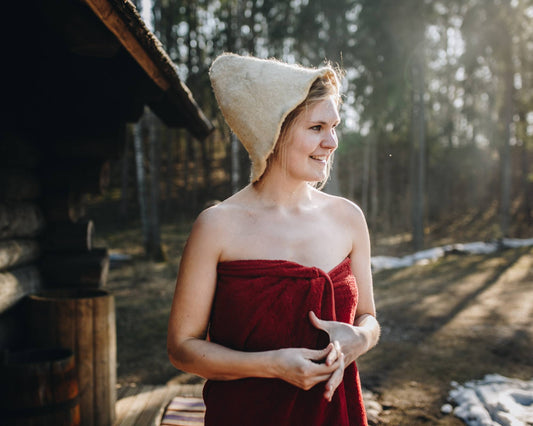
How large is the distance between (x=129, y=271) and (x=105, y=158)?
7880 millimetres

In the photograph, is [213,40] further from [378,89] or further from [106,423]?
[106,423]

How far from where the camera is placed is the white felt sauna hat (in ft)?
5.46

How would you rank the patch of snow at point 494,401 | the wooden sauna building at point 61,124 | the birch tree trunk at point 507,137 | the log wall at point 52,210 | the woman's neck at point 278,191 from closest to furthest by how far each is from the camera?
the woman's neck at point 278,191 < the wooden sauna building at point 61,124 < the log wall at point 52,210 < the patch of snow at point 494,401 < the birch tree trunk at point 507,137

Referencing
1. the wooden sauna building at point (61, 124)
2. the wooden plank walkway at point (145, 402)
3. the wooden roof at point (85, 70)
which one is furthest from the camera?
the wooden plank walkway at point (145, 402)

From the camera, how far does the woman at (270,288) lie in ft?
5.34

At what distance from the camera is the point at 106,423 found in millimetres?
3398

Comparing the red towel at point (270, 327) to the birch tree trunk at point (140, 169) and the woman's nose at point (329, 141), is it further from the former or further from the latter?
the birch tree trunk at point (140, 169)

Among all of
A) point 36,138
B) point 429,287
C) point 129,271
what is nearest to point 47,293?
point 36,138

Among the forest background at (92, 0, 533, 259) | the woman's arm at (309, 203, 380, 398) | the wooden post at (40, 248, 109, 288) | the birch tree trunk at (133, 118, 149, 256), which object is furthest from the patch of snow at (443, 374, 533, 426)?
the birch tree trunk at (133, 118, 149, 256)

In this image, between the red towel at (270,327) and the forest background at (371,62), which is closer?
the red towel at (270,327)

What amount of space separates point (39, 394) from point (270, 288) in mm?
2076

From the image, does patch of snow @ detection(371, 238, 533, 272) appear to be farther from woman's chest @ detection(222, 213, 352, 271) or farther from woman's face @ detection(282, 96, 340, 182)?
woman's face @ detection(282, 96, 340, 182)

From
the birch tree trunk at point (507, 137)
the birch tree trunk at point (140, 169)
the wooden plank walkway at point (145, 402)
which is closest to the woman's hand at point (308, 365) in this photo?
the wooden plank walkway at point (145, 402)

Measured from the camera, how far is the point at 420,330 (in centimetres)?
722
